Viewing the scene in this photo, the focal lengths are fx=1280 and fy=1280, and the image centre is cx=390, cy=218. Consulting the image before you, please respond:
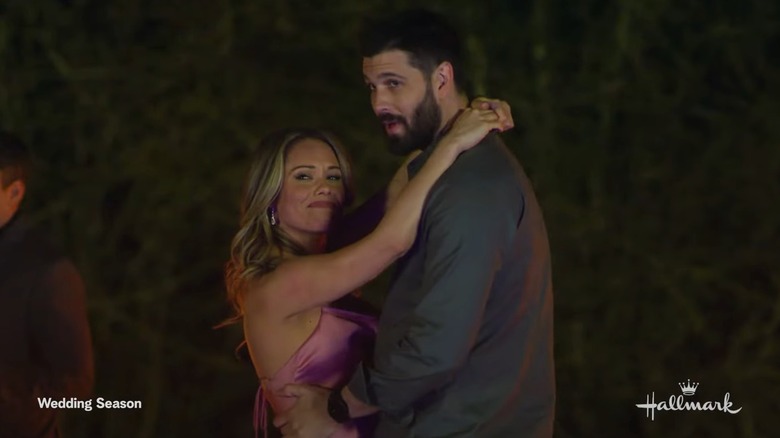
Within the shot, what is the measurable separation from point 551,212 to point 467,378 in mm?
1268

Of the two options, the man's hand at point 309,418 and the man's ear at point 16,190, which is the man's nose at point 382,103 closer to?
the man's hand at point 309,418

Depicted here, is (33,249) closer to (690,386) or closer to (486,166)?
(486,166)

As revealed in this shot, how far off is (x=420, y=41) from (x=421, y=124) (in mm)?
144

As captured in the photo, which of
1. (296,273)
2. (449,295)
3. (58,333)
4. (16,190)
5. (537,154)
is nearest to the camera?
(449,295)

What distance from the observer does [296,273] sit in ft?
7.82

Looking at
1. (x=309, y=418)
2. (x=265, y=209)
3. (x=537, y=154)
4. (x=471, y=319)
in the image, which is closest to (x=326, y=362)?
→ (x=309, y=418)

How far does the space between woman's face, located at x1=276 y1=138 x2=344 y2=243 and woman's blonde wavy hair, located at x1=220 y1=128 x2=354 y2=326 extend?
11 mm

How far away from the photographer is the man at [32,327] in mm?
2729

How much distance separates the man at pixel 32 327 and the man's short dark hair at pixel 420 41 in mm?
983

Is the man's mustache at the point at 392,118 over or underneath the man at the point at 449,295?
over

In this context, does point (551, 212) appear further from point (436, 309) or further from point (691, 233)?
point (436, 309)

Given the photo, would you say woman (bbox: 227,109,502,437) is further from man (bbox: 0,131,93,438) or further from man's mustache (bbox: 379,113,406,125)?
man (bbox: 0,131,93,438)

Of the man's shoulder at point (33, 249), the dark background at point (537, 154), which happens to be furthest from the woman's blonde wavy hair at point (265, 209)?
the dark background at point (537, 154)

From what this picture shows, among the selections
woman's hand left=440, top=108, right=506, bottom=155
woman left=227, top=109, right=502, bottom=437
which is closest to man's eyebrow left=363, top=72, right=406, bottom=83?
woman's hand left=440, top=108, right=506, bottom=155
